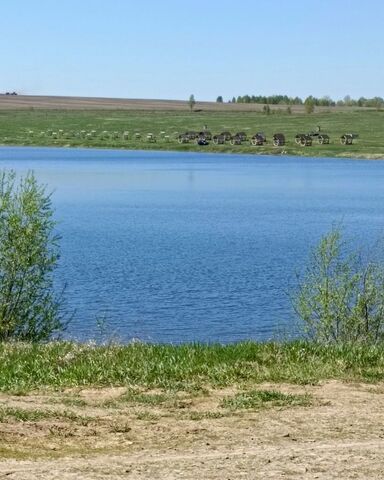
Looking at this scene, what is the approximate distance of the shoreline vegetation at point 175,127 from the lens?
11375 cm

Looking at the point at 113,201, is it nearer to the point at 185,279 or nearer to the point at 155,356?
the point at 185,279

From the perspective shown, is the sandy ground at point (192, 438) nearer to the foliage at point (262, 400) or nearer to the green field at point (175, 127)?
the foliage at point (262, 400)

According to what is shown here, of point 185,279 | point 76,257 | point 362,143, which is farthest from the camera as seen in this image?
point 362,143

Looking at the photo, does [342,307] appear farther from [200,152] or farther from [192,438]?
[200,152]

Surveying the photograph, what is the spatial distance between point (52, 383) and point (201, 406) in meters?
1.84

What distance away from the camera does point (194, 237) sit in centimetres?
4125

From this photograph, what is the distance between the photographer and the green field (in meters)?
113

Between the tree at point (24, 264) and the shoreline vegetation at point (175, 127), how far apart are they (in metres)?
86.1

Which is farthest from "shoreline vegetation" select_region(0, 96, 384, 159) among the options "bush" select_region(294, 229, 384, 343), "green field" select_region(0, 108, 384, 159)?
"bush" select_region(294, 229, 384, 343)

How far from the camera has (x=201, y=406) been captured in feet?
32.7

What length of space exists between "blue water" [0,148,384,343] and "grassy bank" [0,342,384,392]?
289 inches

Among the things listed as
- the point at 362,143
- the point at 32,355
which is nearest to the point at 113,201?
the point at 32,355

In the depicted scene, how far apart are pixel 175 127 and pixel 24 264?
409 ft

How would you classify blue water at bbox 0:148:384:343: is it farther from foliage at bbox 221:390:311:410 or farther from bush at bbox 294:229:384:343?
foliage at bbox 221:390:311:410
